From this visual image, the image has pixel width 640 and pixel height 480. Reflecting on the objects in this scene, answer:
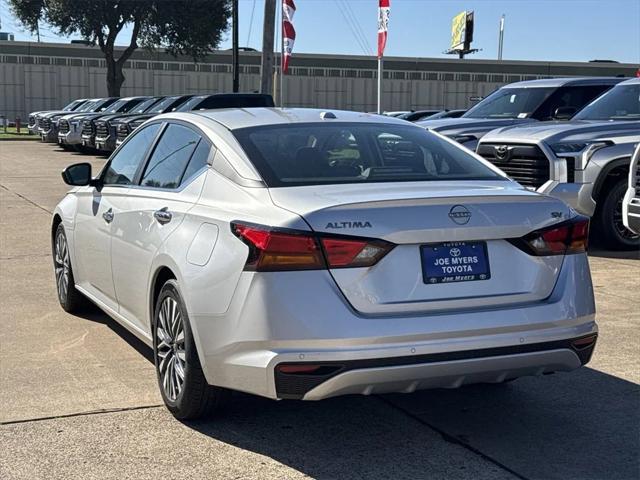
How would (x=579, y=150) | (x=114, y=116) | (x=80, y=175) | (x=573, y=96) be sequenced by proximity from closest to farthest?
(x=80, y=175)
(x=579, y=150)
(x=573, y=96)
(x=114, y=116)

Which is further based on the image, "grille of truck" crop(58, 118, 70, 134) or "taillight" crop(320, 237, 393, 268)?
"grille of truck" crop(58, 118, 70, 134)

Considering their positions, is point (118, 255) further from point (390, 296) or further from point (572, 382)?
point (572, 382)

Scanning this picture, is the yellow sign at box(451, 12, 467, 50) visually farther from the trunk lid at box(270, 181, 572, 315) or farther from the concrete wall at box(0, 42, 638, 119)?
the trunk lid at box(270, 181, 572, 315)

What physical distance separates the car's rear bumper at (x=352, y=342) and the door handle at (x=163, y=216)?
85 centimetres

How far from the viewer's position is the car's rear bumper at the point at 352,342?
3650 millimetres

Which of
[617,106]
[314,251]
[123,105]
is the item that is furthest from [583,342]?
[123,105]

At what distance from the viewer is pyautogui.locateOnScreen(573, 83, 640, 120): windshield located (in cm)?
1080

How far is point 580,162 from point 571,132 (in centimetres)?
52

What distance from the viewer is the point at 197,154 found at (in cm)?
480

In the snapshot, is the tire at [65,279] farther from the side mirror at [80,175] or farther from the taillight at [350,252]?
the taillight at [350,252]

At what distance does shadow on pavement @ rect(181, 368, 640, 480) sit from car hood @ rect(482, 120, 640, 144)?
4983mm

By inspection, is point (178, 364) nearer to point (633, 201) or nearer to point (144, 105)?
point (633, 201)

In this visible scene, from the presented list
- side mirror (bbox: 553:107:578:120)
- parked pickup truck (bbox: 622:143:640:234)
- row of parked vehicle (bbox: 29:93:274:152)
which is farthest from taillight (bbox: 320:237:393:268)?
row of parked vehicle (bbox: 29:93:274:152)

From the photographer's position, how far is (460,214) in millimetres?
3869
